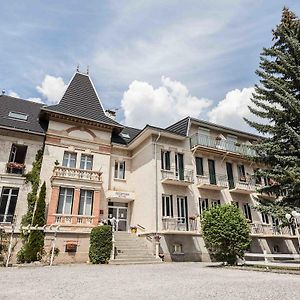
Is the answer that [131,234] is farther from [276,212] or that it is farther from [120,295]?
[120,295]

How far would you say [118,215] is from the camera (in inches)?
831

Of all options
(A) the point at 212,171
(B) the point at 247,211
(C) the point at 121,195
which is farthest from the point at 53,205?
(B) the point at 247,211

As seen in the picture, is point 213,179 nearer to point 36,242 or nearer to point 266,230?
point 266,230

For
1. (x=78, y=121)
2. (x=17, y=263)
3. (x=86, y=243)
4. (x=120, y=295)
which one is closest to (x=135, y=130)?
(x=78, y=121)

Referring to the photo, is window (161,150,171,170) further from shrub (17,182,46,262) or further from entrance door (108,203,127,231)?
shrub (17,182,46,262)

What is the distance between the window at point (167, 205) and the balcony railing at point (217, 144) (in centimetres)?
502

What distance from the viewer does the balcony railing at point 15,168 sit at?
17.9 metres

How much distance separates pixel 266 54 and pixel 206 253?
14.4 meters

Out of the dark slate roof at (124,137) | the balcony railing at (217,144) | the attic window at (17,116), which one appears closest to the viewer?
the attic window at (17,116)

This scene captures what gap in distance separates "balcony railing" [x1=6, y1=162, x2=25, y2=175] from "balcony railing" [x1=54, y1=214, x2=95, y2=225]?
13.8ft

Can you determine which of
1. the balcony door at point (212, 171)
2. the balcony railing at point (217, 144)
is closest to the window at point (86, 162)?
the balcony railing at point (217, 144)

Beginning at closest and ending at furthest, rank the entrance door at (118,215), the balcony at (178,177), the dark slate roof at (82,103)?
the balcony at (178,177) < the dark slate roof at (82,103) < the entrance door at (118,215)

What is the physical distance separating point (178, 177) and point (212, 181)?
3337 mm

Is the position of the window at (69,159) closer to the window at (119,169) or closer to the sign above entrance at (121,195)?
the sign above entrance at (121,195)
